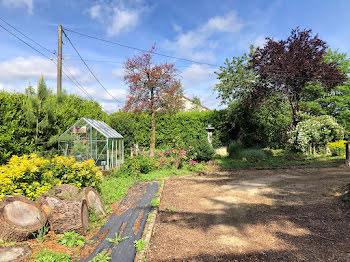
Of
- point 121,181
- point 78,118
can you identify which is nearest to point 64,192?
point 121,181

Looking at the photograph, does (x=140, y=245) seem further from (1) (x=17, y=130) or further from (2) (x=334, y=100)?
(2) (x=334, y=100)

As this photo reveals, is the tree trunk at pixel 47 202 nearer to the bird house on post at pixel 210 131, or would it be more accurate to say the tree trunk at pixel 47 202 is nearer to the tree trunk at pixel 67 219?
the tree trunk at pixel 67 219

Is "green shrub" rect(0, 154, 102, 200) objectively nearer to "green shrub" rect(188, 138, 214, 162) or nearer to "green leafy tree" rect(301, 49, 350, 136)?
"green shrub" rect(188, 138, 214, 162)

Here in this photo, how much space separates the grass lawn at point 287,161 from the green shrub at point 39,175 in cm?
718

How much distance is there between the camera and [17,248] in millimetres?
2982

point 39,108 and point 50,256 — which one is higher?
point 39,108

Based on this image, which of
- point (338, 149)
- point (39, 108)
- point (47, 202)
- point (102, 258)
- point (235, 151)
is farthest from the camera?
point (235, 151)

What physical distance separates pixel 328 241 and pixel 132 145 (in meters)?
12.8

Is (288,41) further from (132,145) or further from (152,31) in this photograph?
(132,145)

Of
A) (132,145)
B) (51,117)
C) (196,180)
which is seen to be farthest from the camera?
(132,145)

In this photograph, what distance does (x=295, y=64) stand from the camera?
1238cm

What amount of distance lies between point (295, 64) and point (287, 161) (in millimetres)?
5541

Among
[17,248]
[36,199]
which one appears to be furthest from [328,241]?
[36,199]

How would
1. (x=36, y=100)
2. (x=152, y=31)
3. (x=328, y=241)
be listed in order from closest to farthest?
(x=328, y=241) → (x=36, y=100) → (x=152, y=31)
